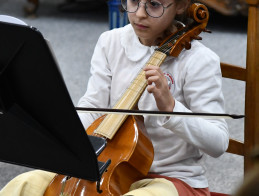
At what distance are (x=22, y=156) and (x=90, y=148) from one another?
13cm

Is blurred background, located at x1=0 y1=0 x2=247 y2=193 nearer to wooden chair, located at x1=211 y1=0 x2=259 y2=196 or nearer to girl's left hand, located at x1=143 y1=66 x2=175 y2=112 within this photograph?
wooden chair, located at x1=211 y1=0 x2=259 y2=196

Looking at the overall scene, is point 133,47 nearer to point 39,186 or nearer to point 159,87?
point 159,87

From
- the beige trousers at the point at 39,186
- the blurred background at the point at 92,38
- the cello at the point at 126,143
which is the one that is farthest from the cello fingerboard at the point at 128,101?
the blurred background at the point at 92,38

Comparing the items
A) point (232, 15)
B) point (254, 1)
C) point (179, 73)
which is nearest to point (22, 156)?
point (179, 73)

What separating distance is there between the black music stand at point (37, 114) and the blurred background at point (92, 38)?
1014 millimetres

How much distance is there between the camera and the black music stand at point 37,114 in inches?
27.1

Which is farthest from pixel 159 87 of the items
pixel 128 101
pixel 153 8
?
pixel 153 8

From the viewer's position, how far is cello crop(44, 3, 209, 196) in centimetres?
92

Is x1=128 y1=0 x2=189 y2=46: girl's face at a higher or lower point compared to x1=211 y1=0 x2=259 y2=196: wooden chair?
higher

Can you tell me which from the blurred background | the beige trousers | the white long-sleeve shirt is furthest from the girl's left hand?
the blurred background

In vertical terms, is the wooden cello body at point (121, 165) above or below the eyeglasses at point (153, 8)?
below

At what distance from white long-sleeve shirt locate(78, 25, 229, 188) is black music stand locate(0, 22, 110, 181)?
256mm

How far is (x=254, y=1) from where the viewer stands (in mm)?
1006

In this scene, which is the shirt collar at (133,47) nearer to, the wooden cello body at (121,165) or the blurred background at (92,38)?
the wooden cello body at (121,165)
